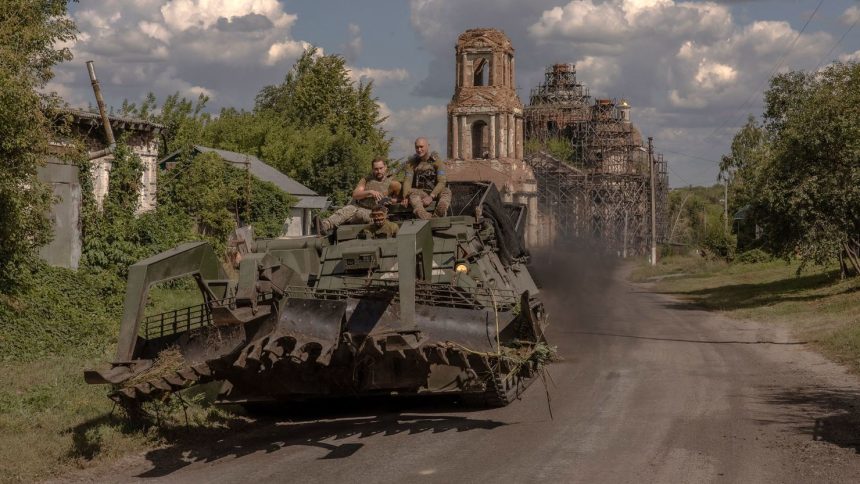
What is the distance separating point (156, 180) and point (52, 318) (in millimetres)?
8628

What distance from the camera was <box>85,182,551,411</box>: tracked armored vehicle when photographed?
32.5 ft

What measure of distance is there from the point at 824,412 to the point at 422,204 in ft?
18.0

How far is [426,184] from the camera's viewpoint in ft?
47.8

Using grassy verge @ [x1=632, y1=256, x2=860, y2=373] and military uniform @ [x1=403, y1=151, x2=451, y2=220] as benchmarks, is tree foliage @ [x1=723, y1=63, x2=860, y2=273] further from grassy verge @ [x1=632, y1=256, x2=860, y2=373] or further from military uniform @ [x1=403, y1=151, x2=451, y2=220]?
military uniform @ [x1=403, y1=151, x2=451, y2=220]

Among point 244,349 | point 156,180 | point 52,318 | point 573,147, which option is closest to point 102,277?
point 52,318

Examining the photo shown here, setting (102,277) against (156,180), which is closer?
(102,277)

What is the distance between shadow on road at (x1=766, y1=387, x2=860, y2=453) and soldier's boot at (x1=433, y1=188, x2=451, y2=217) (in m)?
4.67

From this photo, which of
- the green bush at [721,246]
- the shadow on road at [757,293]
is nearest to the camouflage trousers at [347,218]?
the shadow on road at [757,293]

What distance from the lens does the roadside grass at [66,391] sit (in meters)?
10.5

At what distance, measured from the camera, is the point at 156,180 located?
27141mm

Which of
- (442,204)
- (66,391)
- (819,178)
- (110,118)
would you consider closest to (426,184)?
(442,204)

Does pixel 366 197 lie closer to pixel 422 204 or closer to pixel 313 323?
pixel 422 204

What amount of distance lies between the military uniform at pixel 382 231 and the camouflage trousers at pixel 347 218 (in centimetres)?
61

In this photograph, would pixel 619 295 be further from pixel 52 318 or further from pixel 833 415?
pixel 833 415
